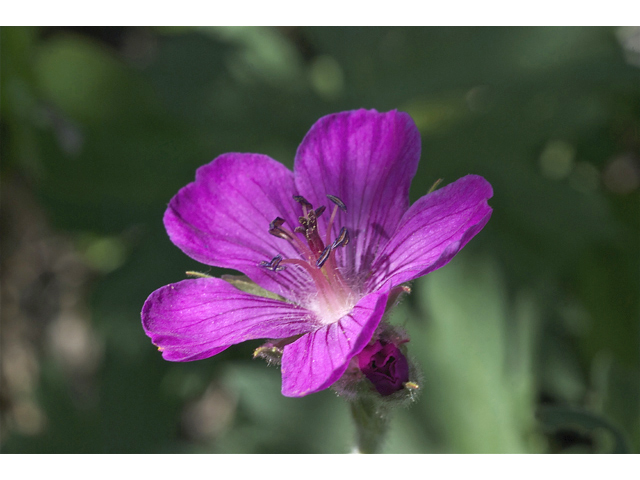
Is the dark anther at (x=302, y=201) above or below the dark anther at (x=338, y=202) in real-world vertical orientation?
above

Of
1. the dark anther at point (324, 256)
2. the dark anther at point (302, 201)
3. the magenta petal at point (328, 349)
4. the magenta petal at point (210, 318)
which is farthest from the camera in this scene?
the dark anther at point (302, 201)

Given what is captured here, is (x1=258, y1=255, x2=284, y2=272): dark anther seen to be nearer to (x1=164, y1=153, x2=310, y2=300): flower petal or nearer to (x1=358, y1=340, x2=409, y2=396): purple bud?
(x1=164, y1=153, x2=310, y2=300): flower petal

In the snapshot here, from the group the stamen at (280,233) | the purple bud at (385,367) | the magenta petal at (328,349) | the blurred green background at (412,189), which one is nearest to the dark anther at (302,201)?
the stamen at (280,233)

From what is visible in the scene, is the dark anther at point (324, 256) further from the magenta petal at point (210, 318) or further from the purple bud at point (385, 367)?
the purple bud at point (385, 367)

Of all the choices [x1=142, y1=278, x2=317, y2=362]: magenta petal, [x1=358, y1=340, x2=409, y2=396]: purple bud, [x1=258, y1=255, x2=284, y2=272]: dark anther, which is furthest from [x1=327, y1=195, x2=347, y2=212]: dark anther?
[x1=358, y1=340, x2=409, y2=396]: purple bud

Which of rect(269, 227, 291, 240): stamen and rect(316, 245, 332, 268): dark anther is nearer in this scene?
rect(316, 245, 332, 268): dark anther

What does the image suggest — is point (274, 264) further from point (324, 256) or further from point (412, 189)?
point (412, 189)
